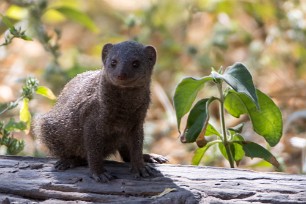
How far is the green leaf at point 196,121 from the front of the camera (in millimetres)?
3184

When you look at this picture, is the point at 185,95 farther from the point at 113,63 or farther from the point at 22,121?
the point at 22,121

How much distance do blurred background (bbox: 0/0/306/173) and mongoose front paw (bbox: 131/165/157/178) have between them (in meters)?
1.75

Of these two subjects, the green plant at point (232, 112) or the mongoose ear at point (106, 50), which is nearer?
A: the green plant at point (232, 112)

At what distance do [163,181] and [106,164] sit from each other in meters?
0.41

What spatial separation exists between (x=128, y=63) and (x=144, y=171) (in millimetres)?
526

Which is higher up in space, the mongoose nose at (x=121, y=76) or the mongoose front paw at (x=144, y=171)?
the mongoose nose at (x=121, y=76)

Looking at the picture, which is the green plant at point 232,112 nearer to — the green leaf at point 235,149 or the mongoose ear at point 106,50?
the green leaf at point 235,149

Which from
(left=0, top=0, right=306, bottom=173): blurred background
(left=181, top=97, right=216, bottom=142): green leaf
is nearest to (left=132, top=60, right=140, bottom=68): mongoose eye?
(left=181, top=97, right=216, bottom=142): green leaf

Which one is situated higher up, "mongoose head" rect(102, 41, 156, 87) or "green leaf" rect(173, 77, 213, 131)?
"mongoose head" rect(102, 41, 156, 87)

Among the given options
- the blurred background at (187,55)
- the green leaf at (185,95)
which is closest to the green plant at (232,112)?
the green leaf at (185,95)

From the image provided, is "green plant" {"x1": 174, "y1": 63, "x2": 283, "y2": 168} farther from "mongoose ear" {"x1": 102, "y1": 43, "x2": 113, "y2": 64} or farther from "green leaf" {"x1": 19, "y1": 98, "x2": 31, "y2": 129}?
"green leaf" {"x1": 19, "y1": 98, "x2": 31, "y2": 129}

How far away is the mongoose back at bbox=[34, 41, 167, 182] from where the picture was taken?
3121 millimetres

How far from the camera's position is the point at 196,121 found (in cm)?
322

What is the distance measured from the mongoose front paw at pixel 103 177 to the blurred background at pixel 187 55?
1826 mm
